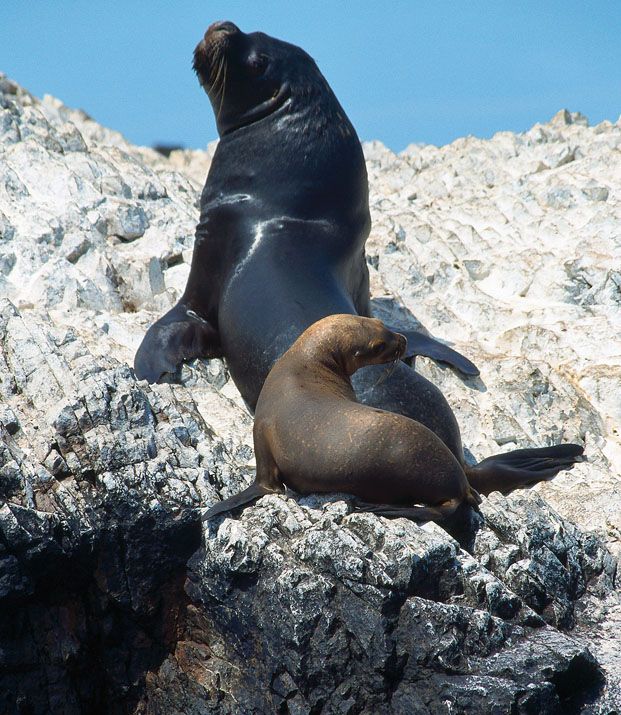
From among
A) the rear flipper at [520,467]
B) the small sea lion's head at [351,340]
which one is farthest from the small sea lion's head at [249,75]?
the rear flipper at [520,467]

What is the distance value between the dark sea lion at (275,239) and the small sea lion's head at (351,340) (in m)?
0.48

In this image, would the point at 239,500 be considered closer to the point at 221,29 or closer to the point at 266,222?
the point at 266,222

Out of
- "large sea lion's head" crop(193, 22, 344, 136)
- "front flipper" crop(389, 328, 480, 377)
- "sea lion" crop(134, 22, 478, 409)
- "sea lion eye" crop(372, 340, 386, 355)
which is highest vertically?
"large sea lion's head" crop(193, 22, 344, 136)

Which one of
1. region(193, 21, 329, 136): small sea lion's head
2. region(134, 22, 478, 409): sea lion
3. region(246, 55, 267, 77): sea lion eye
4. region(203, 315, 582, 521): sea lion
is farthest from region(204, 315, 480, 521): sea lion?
region(246, 55, 267, 77): sea lion eye

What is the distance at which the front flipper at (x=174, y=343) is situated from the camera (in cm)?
686

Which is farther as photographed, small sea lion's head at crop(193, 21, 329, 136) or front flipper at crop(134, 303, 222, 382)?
small sea lion's head at crop(193, 21, 329, 136)

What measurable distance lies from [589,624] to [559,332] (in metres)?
3.98

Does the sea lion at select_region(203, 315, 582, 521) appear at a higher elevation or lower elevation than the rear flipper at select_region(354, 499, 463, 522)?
higher

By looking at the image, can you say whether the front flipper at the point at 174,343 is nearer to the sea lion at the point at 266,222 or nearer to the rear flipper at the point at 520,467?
the sea lion at the point at 266,222

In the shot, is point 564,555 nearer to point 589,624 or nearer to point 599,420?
point 589,624

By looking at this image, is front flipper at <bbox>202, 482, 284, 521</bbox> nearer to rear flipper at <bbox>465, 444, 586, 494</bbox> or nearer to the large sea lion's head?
rear flipper at <bbox>465, 444, 586, 494</bbox>

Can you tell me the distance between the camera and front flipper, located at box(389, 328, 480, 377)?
24.9ft

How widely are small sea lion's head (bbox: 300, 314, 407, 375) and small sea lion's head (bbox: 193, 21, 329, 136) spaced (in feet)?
8.31

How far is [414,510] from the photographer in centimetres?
500
